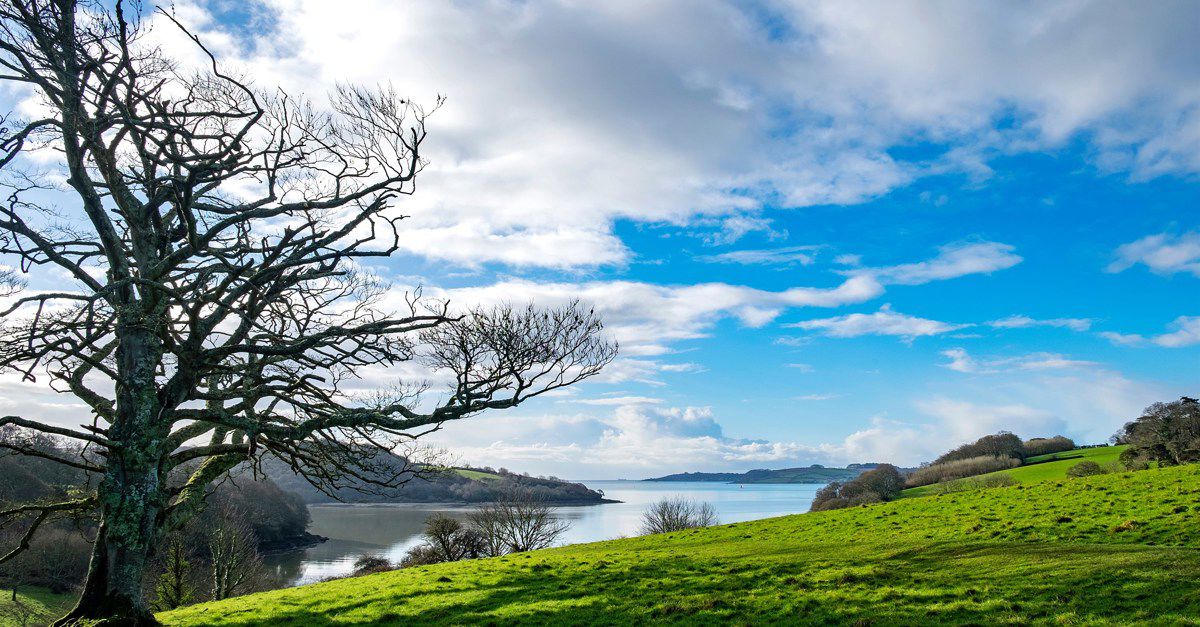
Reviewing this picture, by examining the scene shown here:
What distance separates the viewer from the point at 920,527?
25.0m

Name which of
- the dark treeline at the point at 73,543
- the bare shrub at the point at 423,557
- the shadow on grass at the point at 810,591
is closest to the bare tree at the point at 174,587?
the dark treeline at the point at 73,543

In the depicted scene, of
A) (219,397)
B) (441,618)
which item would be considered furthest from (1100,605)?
(219,397)

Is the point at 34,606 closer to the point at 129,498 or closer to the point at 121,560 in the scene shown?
the point at 121,560

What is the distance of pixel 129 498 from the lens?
45.4 feet

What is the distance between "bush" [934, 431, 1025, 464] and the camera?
10069 cm

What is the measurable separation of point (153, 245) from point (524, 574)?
14.4 m

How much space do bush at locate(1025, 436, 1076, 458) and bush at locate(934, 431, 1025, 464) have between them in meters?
1.32

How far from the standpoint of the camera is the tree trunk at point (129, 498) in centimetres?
1348

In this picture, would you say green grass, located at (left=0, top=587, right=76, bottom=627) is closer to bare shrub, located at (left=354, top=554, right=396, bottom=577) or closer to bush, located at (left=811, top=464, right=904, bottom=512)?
bare shrub, located at (left=354, top=554, right=396, bottom=577)

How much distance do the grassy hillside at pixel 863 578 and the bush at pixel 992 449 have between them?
83.9 meters

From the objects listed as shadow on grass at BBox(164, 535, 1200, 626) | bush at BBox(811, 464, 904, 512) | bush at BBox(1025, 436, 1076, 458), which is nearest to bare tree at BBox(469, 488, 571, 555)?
shadow on grass at BBox(164, 535, 1200, 626)

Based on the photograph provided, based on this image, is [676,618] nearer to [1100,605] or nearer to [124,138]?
[1100,605]

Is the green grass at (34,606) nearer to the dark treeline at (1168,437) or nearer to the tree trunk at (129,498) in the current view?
the tree trunk at (129,498)

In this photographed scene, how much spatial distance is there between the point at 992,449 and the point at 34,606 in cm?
12092
